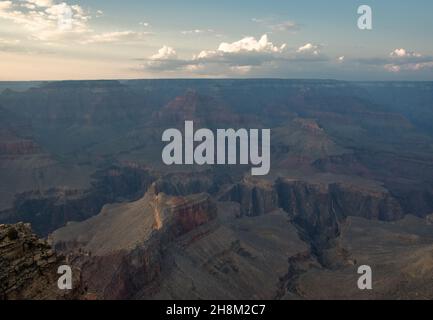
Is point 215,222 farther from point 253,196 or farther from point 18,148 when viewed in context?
point 18,148

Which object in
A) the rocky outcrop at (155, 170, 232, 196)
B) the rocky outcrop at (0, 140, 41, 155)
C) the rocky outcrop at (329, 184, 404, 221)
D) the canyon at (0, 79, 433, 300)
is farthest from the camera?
the rocky outcrop at (0, 140, 41, 155)

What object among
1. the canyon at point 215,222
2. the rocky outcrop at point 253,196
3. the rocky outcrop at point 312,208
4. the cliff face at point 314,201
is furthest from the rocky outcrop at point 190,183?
the rocky outcrop at point 312,208

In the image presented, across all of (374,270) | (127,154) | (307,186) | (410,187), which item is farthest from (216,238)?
(127,154)

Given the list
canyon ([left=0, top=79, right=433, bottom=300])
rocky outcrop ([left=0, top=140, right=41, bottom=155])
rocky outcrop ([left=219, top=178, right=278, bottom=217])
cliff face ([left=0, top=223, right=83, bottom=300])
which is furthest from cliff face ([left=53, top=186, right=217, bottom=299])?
rocky outcrop ([left=0, top=140, right=41, bottom=155])

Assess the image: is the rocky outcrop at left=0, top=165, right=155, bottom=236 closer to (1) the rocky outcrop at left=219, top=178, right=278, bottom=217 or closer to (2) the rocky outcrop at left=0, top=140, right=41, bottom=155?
(2) the rocky outcrop at left=0, top=140, right=41, bottom=155

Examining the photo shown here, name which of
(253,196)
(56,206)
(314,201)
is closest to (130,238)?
(56,206)

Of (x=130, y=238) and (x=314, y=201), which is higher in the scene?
(x=130, y=238)

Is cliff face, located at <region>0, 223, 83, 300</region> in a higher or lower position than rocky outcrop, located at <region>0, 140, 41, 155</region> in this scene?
higher

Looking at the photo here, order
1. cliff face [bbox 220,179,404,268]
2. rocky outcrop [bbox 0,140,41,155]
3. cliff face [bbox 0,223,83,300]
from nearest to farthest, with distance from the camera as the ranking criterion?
cliff face [bbox 0,223,83,300] → cliff face [bbox 220,179,404,268] → rocky outcrop [bbox 0,140,41,155]

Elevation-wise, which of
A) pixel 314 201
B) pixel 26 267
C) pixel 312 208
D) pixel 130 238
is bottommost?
pixel 312 208
